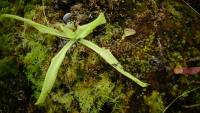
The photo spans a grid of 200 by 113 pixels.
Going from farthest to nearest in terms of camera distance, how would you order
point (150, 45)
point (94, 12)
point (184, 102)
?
point (94, 12) → point (150, 45) → point (184, 102)

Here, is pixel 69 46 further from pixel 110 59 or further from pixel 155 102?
pixel 155 102

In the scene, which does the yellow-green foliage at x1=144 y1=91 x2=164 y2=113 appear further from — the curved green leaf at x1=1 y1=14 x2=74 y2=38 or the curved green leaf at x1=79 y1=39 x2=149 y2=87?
the curved green leaf at x1=1 y1=14 x2=74 y2=38

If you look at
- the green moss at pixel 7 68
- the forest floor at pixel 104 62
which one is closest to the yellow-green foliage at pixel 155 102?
the forest floor at pixel 104 62

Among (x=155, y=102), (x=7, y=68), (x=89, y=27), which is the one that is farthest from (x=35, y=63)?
(x=155, y=102)

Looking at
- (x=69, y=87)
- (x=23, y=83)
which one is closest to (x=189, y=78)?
(x=69, y=87)

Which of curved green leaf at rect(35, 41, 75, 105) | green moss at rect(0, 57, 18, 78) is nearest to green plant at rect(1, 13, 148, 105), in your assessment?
curved green leaf at rect(35, 41, 75, 105)

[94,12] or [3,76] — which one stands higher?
[94,12]

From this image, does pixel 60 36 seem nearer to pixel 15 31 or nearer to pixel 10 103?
pixel 15 31

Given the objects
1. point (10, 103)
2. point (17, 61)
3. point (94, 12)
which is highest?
point (94, 12)
